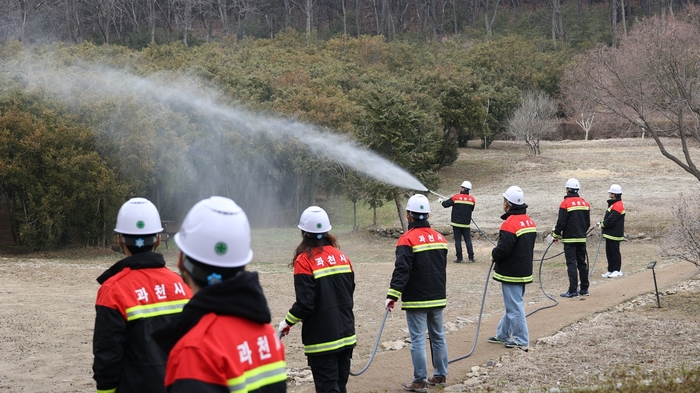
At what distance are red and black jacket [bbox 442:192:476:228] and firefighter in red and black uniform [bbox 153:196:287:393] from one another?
53.6ft

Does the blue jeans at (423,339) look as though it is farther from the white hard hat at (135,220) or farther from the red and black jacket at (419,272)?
the white hard hat at (135,220)

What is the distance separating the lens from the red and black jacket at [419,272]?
25.6 ft

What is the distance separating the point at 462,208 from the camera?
19.2 metres

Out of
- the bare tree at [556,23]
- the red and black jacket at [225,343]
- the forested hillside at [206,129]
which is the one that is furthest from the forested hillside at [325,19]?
the red and black jacket at [225,343]

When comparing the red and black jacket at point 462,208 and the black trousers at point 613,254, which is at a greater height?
the red and black jacket at point 462,208

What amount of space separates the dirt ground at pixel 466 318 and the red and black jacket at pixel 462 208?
1108 mm

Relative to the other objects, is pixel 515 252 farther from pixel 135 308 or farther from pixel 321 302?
pixel 135 308

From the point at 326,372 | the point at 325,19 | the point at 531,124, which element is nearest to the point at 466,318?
the point at 326,372

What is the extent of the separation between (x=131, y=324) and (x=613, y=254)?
530 inches

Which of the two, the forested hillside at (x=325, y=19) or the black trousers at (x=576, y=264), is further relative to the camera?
the forested hillside at (x=325, y=19)

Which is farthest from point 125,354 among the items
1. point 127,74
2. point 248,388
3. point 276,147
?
point 127,74

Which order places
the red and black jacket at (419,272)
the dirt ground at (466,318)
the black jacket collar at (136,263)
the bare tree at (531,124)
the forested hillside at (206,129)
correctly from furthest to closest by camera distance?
the bare tree at (531,124) → the forested hillside at (206,129) → the dirt ground at (466,318) → the red and black jacket at (419,272) → the black jacket collar at (136,263)

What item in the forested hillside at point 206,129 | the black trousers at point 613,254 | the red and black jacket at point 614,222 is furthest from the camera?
the forested hillside at point 206,129

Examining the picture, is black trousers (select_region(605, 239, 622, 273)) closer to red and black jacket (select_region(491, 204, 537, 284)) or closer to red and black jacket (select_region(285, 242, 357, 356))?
red and black jacket (select_region(491, 204, 537, 284))
